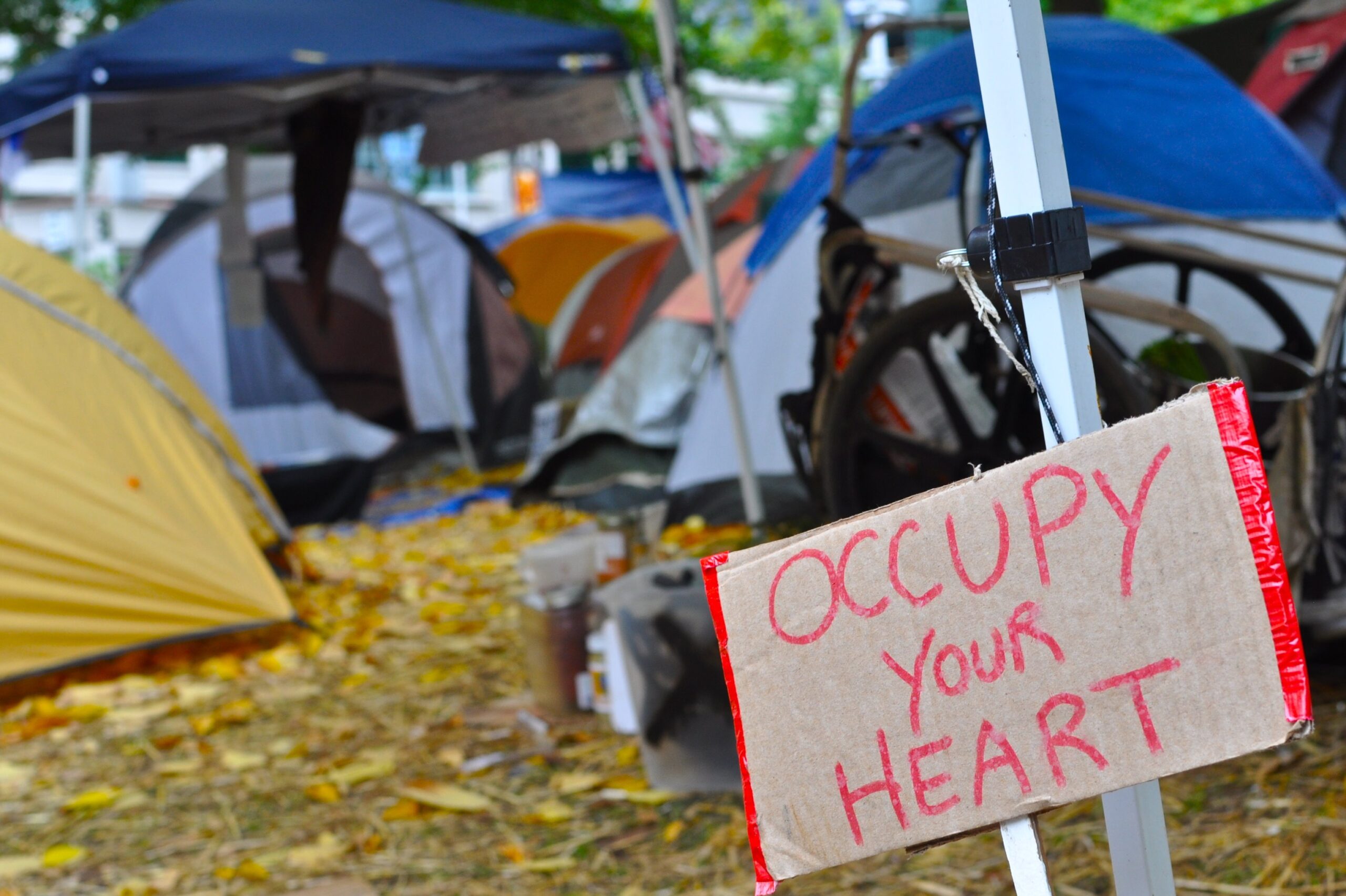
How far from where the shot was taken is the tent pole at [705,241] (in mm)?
3270

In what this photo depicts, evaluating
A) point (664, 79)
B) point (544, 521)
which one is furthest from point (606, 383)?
point (664, 79)

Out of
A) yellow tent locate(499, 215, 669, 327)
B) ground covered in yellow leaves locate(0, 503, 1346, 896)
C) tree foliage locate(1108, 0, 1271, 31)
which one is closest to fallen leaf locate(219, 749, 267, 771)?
ground covered in yellow leaves locate(0, 503, 1346, 896)

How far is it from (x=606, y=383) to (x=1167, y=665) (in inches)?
199

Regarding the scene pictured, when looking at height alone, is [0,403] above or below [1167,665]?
above

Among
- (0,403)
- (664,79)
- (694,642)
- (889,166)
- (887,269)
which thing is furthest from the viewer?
(889,166)

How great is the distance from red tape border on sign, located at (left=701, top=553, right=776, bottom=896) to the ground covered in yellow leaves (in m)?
1.02

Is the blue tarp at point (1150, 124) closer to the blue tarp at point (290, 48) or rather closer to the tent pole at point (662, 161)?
the tent pole at point (662, 161)

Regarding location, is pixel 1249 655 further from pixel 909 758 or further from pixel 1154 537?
pixel 909 758

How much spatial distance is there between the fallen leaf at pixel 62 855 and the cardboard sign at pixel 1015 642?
1.91m

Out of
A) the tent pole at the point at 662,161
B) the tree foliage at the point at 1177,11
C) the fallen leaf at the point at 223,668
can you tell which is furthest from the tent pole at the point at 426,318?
the tree foliage at the point at 1177,11

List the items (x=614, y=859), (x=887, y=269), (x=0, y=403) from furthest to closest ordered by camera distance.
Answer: (x=0, y=403) < (x=887, y=269) < (x=614, y=859)

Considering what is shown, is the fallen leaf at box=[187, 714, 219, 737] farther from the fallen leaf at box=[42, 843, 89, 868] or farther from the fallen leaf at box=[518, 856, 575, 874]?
the fallen leaf at box=[518, 856, 575, 874]

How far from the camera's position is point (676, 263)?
6551mm

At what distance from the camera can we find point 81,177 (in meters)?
4.74
